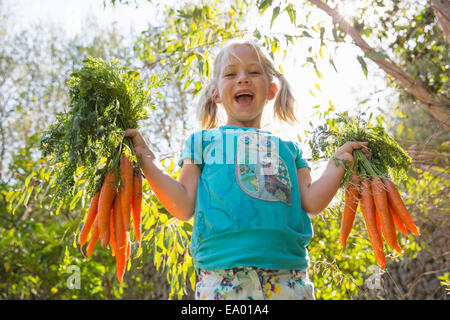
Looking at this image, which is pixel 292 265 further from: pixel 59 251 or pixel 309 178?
pixel 59 251

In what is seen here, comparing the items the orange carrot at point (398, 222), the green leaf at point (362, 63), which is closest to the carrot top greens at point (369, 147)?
the orange carrot at point (398, 222)

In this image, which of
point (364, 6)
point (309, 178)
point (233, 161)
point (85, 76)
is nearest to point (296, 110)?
point (309, 178)

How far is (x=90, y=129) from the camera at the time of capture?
1.34 meters

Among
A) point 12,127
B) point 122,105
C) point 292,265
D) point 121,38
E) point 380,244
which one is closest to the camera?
point 292,265

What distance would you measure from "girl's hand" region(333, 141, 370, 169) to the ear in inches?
18.2

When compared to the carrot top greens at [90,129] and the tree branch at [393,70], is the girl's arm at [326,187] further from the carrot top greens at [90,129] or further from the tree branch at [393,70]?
the tree branch at [393,70]

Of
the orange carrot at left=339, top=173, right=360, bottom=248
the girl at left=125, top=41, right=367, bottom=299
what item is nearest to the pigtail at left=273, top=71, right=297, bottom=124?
the girl at left=125, top=41, right=367, bottom=299

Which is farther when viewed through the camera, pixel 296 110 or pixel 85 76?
pixel 296 110

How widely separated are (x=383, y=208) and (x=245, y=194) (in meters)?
0.55

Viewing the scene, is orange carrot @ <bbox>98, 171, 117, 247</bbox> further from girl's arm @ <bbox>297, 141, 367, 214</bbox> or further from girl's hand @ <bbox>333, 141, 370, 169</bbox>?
girl's hand @ <bbox>333, 141, 370, 169</bbox>

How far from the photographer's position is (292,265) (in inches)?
53.4

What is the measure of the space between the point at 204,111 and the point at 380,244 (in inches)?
37.2

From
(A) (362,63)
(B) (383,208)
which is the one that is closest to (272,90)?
(A) (362,63)

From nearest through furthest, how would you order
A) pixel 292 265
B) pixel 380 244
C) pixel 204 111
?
1. pixel 292 265
2. pixel 380 244
3. pixel 204 111
